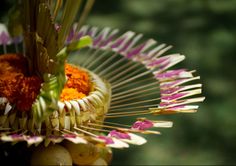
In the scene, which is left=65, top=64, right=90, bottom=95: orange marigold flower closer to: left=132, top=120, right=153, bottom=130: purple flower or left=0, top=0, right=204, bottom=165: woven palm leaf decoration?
left=0, top=0, right=204, bottom=165: woven palm leaf decoration

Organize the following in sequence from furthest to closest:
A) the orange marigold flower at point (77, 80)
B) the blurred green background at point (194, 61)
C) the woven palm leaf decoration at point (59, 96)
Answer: the blurred green background at point (194, 61) < the orange marigold flower at point (77, 80) < the woven palm leaf decoration at point (59, 96)


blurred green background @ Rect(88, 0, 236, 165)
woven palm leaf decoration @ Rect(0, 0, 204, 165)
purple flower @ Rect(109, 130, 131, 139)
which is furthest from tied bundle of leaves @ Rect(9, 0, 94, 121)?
blurred green background @ Rect(88, 0, 236, 165)

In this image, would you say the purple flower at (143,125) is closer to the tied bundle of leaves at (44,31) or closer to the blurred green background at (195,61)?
the tied bundle of leaves at (44,31)

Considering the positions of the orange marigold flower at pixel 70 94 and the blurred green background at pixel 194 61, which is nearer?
the orange marigold flower at pixel 70 94

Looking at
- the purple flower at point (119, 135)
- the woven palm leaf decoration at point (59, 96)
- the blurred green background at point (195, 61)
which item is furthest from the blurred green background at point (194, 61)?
the purple flower at point (119, 135)

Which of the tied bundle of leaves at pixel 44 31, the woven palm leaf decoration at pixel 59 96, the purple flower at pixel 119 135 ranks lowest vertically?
the purple flower at pixel 119 135

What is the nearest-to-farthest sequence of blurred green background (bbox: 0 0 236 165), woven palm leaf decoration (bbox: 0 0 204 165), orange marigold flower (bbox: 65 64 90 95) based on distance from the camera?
woven palm leaf decoration (bbox: 0 0 204 165) → orange marigold flower (bbox: 65 64 90 95) → blurred green background (bbox: 0 0 236 165)

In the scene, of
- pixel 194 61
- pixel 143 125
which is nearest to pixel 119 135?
pixel 143 125

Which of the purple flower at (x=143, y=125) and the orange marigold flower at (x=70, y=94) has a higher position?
the orange marigold flower at (x=70, y=94)

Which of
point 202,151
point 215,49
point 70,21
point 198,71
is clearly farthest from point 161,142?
point 70,21
